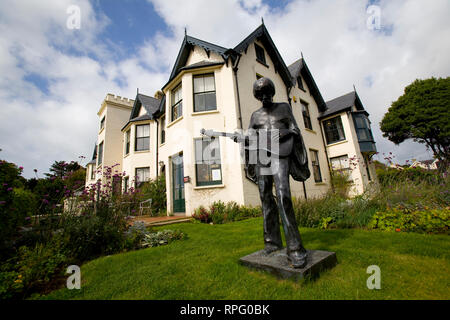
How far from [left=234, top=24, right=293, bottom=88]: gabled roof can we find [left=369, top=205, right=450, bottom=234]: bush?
380 inches

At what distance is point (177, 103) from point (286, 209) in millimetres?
10018

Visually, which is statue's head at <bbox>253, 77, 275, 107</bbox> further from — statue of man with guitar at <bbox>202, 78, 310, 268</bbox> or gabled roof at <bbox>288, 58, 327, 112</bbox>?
gabled roof at <bbox>288, 58, 327, 112</bbox>

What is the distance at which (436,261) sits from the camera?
2.63 metres

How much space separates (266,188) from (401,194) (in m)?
4.93

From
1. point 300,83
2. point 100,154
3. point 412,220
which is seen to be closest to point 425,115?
point 300,83

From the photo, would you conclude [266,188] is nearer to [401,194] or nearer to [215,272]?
[215,272]

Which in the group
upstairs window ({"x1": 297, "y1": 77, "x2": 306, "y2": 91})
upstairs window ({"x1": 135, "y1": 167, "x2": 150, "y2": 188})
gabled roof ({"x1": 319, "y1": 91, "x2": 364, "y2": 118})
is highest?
upstairs window ({"x1": 297, "y1": 77, "x2": 306, "y2": 91})

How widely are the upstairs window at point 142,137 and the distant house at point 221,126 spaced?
0.08 meters

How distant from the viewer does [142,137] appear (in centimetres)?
1506

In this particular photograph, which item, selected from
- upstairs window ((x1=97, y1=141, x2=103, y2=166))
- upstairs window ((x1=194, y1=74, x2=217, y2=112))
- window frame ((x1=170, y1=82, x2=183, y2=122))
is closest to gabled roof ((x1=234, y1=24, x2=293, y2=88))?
upstairs window ((x1=194, y1=74, x2=217, y2=112))

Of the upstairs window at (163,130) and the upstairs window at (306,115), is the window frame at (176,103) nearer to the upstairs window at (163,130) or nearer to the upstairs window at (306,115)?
the upstairs window at (163,130)

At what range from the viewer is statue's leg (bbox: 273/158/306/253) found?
7.88ft

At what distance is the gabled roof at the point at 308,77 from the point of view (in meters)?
15.4

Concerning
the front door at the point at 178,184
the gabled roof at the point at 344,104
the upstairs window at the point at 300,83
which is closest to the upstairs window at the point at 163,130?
the front door at the point at 178,184
